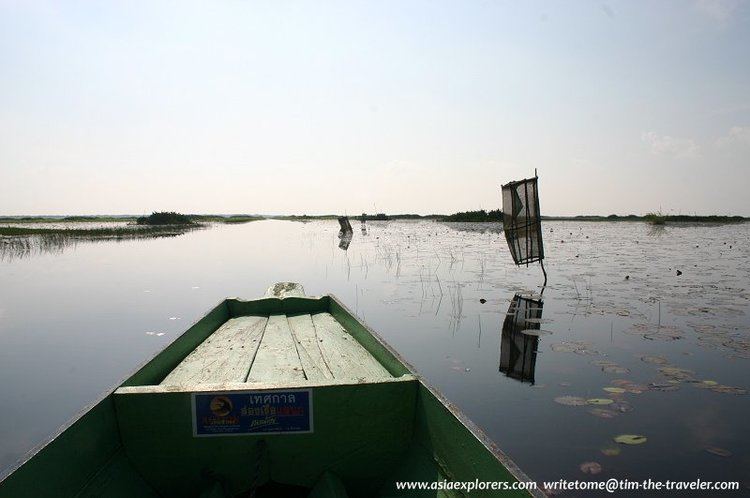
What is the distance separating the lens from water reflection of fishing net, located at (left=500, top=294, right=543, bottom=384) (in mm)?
7102

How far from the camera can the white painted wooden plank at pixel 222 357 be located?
4.31 meters

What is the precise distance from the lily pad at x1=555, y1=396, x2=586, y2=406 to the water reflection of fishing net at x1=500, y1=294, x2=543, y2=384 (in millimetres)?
724

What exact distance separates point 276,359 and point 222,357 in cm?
64

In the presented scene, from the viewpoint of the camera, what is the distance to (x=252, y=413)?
307cm

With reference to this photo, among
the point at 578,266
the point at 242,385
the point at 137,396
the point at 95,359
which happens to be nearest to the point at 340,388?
the point at 242,385

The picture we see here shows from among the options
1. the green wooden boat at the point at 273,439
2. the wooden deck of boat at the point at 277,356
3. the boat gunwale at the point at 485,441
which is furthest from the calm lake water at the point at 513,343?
the boat gunwale at the point at 485,441

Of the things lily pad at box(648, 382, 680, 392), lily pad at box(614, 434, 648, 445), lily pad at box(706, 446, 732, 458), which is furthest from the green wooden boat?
lily pad at box(648, 382, 680, 392)

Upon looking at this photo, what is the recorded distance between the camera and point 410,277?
16.3m

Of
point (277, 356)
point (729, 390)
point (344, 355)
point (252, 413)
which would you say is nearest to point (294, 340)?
point (277, 356)

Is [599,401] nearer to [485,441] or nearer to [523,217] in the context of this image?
[485,441]

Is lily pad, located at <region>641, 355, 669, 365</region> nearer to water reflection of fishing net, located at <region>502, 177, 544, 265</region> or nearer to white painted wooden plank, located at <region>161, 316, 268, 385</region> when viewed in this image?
water reflection of fishing net, located at <region>502, 177, 544, 265</region>

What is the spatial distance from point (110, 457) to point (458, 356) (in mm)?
5969

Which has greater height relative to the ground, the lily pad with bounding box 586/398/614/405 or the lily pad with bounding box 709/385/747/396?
the lily pad with bounding box 709/385/747/396

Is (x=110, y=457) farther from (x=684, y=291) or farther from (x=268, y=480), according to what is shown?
(x=684, y=291)
